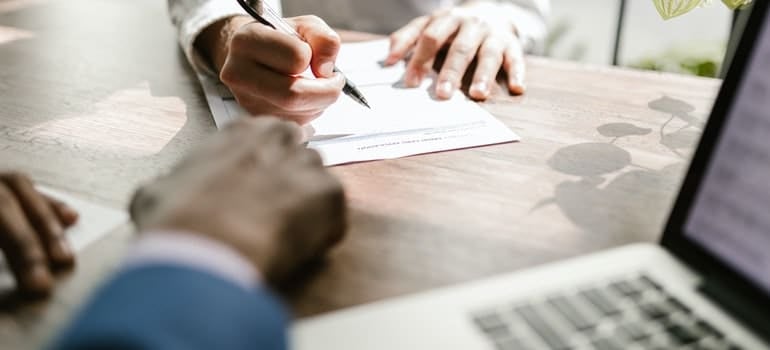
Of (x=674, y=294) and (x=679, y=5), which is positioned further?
(x=679, y=5)

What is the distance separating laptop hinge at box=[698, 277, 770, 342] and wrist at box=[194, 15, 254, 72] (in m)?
0.66

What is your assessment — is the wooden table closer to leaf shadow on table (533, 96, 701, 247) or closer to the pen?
leaf shadow on table (533, 96, 701, 247)

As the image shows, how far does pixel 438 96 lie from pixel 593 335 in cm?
49

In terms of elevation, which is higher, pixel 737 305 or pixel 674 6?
pixel 674 6

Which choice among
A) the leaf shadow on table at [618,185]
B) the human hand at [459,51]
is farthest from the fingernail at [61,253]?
the human hand at [459,51]

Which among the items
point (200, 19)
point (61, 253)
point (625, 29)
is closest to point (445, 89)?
point (200, 19)

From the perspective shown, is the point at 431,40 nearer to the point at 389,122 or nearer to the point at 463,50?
the point at 463,50

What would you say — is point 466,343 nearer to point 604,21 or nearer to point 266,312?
point 266,312

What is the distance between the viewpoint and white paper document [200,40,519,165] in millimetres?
680

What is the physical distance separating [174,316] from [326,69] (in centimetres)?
46

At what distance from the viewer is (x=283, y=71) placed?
2.25 feet

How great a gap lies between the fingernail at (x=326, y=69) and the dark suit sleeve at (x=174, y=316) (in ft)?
1.40

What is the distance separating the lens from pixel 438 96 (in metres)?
0.82

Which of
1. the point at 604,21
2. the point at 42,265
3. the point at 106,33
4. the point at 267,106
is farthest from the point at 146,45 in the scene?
the point at 604,21
